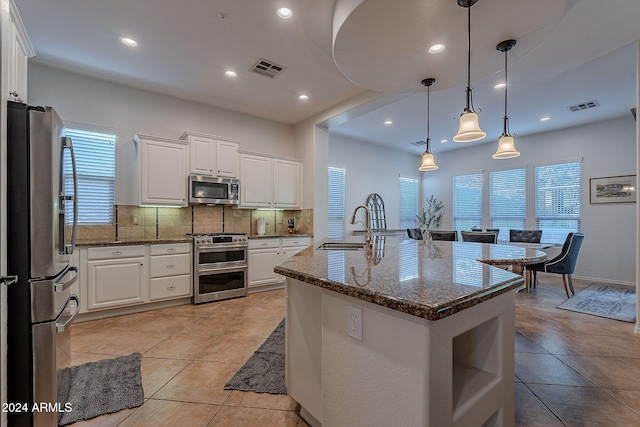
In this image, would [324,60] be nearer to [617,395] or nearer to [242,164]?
[242,164]

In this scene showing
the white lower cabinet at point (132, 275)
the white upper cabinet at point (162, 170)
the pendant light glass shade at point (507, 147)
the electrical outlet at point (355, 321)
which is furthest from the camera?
the white upper cabinet at point (162, 170)

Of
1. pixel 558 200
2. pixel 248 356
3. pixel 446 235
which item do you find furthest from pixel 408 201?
pixel 248 356

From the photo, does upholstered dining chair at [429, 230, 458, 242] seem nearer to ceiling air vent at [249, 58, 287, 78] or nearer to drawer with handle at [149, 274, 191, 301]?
ceiling air vent at [249, 58, 287, 78]

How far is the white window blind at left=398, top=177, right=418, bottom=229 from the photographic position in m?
7.74

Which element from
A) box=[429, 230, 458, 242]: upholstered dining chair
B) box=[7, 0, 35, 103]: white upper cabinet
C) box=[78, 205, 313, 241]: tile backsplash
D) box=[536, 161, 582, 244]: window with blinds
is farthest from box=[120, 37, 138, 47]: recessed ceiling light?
box=[536, 161, 582, 244]: window with blinds

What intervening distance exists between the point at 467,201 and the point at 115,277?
7526 mm

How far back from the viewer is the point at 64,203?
5.57 feet

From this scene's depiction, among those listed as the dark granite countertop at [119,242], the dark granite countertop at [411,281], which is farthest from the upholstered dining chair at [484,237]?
the dark granite countertop at [119,242]

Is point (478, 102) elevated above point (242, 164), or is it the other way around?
point (478, 102)

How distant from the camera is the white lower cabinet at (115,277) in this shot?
326 centimetres

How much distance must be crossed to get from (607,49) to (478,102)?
5.33 ft

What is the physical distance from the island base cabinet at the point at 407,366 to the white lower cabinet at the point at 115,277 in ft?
9.68

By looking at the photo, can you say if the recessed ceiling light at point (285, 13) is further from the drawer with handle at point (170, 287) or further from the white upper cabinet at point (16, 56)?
the drawer with handle at point (170, 287)

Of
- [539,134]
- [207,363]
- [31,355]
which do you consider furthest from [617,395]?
[539,134]
